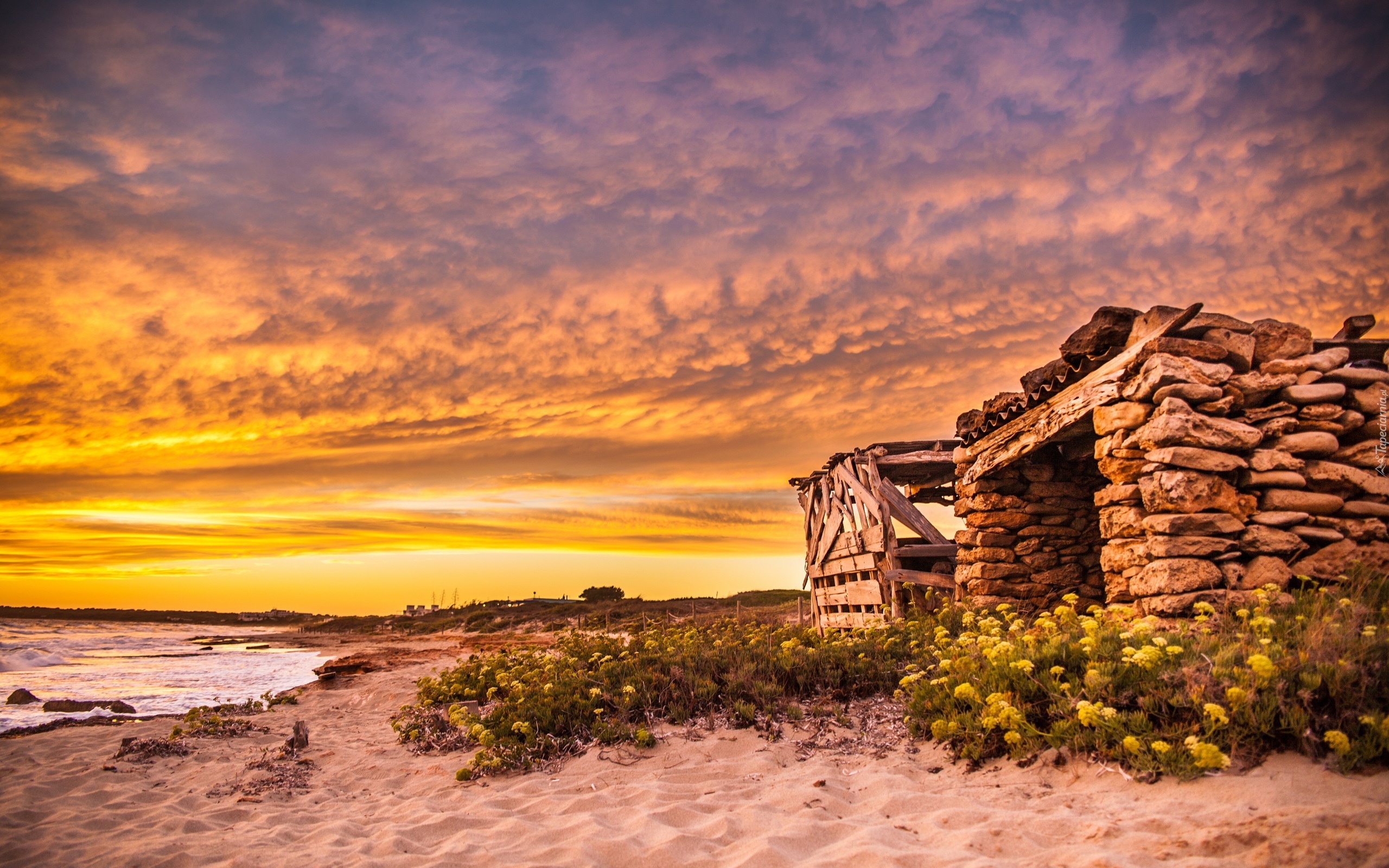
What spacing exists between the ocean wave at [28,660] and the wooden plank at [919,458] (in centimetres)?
2467

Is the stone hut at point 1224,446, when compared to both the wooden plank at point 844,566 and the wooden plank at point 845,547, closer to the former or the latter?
the wooden plank at point 844,566

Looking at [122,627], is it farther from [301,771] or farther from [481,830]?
[481,830]

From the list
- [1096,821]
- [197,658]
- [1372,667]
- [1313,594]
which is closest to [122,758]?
[1096,821]

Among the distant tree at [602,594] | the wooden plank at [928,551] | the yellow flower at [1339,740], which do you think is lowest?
the distant tree at [602,594]

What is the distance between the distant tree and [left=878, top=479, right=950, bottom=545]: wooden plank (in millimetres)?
31569

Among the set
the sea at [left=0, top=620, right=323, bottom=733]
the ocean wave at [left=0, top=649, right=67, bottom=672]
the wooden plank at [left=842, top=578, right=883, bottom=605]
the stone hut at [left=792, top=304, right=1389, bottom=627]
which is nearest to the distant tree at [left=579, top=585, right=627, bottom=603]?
the sea at [left=0, top=620, right=323, bottom=733]

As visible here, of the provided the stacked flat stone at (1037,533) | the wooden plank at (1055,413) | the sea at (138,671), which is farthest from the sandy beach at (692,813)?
the sea at (138,671)

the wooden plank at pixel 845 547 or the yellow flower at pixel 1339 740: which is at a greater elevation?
the wooden plank at pixel 845 547

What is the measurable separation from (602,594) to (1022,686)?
129ft

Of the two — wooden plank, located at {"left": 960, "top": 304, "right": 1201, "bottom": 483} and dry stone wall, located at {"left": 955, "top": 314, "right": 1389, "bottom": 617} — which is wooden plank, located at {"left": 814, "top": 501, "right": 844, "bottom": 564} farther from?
dry stone wall, located at {"left": 955, "top": 314, "right": 1389, "bottom": 617}

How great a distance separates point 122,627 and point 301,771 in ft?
192

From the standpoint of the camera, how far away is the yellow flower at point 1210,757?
3232mm

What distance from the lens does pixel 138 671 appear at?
64.3ft

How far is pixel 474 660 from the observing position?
9617 millimetres
